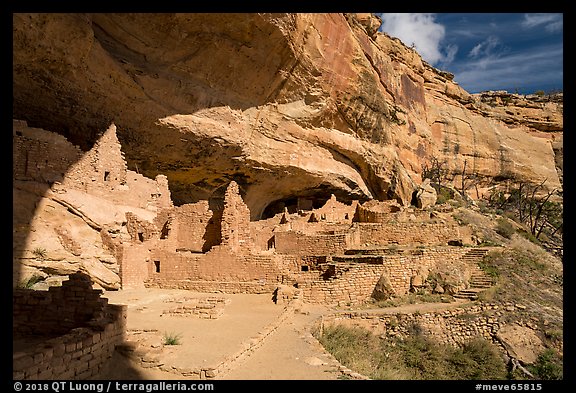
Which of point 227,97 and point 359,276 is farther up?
point 227,97

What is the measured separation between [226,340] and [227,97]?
34.7ft

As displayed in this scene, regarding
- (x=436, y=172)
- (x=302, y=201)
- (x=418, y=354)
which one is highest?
(x=436, y=172)

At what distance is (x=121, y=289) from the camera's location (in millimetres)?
11266

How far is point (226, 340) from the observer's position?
25.1ft

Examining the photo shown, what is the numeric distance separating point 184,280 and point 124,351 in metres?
6.66

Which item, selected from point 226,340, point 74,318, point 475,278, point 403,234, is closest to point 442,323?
point 475,278

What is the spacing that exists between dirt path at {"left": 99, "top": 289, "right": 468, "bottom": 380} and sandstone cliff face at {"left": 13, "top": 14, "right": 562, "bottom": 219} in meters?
6.35

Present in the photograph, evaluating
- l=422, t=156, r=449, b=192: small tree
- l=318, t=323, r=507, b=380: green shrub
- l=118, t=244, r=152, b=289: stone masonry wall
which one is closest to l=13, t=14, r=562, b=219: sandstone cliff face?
l=118, t=244, r=152, b=289: stone masonry wall

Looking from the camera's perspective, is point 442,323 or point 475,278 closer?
point 442,323

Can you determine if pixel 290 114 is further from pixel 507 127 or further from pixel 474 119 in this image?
pixel 507 127

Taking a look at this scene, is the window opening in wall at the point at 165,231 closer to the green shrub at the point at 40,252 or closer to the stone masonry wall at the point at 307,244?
the stone masonry wall at the point at 307,244

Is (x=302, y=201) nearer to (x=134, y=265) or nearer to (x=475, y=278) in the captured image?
(x=475, y=278)

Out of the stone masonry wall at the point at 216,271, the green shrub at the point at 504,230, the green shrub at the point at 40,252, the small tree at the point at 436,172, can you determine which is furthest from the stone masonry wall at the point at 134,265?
the small tree at the point at 436,172
